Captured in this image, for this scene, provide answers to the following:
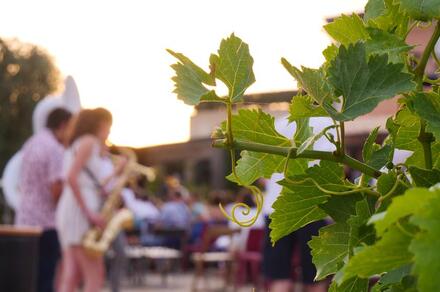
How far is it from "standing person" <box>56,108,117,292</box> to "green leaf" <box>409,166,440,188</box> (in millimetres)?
6418

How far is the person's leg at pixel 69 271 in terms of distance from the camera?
7.13 m

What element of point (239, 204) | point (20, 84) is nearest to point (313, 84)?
point (239, 204)

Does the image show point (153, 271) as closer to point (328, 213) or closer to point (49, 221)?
point (49, 221)

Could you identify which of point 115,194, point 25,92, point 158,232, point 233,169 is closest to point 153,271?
point 158,232

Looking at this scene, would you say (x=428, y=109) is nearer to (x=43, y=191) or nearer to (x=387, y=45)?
(x=387, y=45)

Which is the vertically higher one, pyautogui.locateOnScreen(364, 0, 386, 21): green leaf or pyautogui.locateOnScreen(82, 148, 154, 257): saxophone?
pyautogui.locateOnScreen(364, 0, 386, 21): green leaf

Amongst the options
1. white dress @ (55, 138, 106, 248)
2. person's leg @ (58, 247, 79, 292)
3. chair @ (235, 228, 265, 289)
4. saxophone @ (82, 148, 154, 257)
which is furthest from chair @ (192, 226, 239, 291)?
person's leg @ (58, 247, 79, 292)

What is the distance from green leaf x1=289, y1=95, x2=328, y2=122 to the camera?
30.5 inches

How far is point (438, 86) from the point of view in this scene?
818 millimetres

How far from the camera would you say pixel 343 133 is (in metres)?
0.75

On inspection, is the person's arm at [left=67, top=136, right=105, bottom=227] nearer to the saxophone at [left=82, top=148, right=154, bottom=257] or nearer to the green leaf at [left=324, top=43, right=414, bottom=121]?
the saxophone at [left=82, top=148, right=154, bottom=257]

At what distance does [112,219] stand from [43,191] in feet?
6.18

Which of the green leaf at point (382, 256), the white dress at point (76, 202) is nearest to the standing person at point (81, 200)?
the white dress at point (76, 202)

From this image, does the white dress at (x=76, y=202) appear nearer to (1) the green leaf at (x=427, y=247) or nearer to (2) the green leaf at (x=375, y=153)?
(2) the green leaf at (x=375, y=153)
